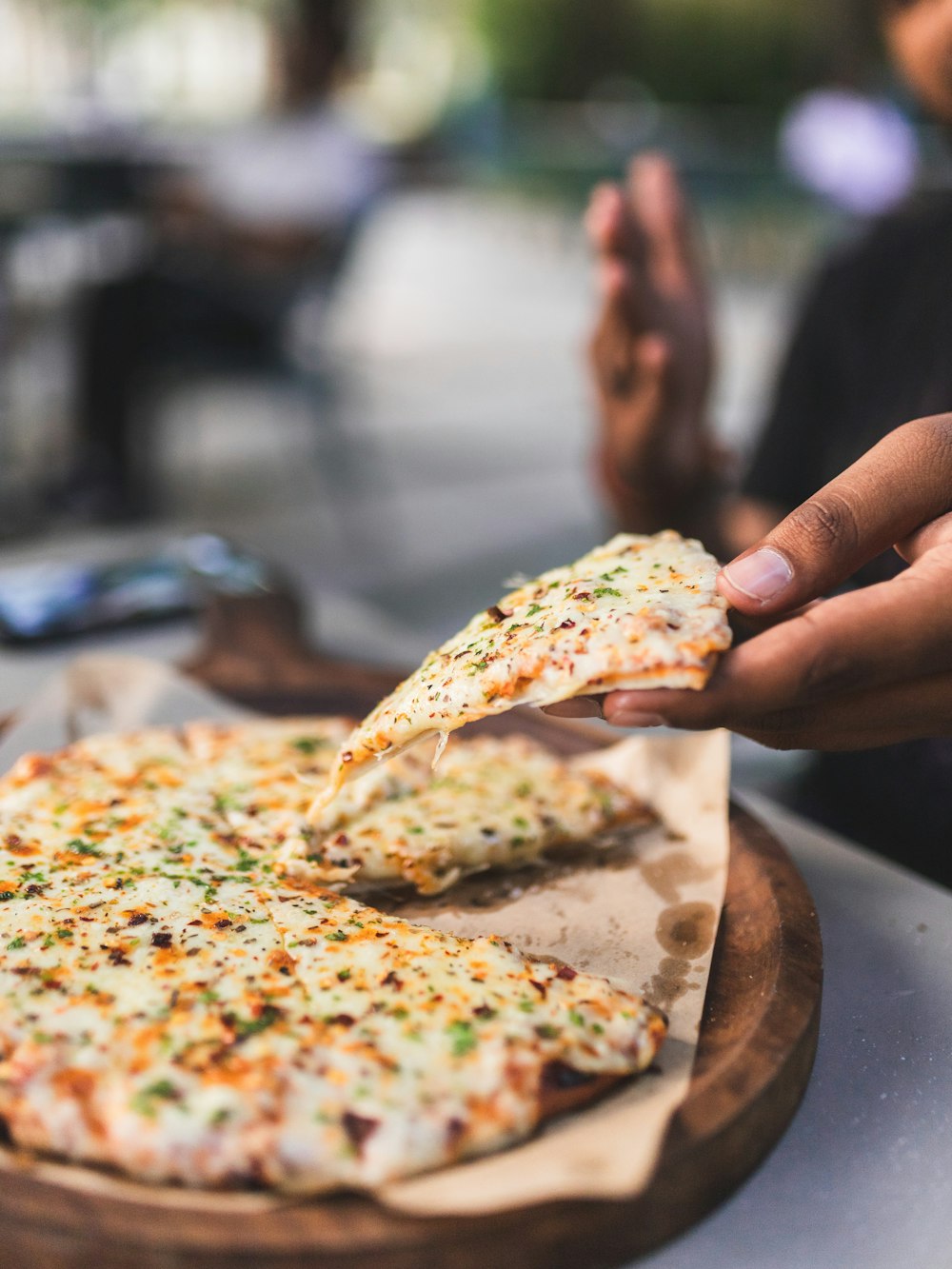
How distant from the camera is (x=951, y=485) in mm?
1300

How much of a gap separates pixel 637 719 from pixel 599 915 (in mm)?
464

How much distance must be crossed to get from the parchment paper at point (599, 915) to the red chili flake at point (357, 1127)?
0.05 metres

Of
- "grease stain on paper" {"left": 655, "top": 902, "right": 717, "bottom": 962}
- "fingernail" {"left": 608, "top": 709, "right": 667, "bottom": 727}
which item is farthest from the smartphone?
"fingernail" {"left": 608, "top": 709, "right": 667, "bottom": 727}

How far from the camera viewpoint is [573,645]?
1389mm

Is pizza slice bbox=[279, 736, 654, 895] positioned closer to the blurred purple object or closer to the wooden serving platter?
the wooden serving platter

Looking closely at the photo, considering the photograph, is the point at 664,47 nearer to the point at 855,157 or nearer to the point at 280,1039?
the point at 855,157

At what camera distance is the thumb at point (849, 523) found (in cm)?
122

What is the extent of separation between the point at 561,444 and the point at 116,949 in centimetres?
797

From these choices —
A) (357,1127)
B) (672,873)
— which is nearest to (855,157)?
(672,873)

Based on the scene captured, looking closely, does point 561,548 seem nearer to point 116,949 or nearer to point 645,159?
point 645,159

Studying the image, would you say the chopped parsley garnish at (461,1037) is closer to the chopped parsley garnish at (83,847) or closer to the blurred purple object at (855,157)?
the chopped parsley garnish at (83,847)

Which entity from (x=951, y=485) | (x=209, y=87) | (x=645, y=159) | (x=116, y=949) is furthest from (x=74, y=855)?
(x=209, y=87)

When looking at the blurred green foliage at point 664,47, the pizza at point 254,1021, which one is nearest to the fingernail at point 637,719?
the pizza at point 254,1021

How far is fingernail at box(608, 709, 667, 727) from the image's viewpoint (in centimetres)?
123
